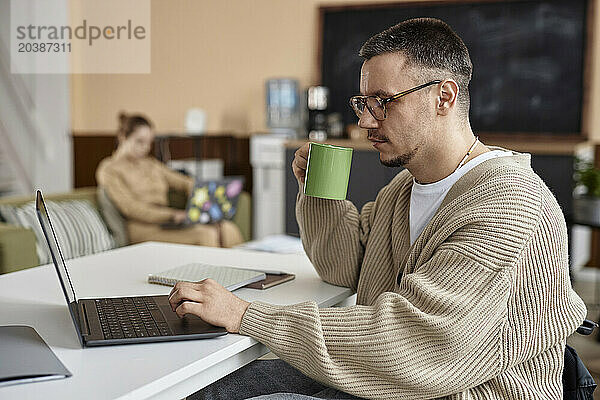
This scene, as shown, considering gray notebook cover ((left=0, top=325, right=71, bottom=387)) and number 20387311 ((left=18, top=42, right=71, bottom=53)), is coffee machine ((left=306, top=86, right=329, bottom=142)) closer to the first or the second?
number 20387311 ((left=18, top=42, right=71, bottom=53))

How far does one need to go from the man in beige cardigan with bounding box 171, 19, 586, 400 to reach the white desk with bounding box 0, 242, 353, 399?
12 centimetres

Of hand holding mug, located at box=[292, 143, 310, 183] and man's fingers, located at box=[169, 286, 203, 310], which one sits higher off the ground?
hand holding mug, located at box=[292, 143, 310, 183]

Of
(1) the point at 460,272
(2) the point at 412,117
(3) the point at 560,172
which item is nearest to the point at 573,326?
(1) the point at 460,272

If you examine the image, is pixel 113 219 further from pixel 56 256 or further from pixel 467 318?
pixel 467 318

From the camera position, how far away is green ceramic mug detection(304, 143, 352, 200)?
1519mm

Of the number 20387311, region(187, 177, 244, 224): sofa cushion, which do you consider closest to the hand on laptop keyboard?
region(187, 177, 244, 224): sofa cushion

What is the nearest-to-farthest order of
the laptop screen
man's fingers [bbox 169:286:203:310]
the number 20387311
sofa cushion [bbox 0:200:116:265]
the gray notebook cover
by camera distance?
the gray notebook cover, the laptop screen, man's fingers [bbox 169:286:203:310], sofa cushion [bbox 0:200:116:265], the number 20387311

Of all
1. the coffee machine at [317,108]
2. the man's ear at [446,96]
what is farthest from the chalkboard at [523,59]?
the man's ear at [446,96]

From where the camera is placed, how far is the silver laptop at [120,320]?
3.92 feet

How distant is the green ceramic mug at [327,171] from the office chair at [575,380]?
1.79ft

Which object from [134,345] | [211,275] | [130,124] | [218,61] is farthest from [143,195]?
[134,345]

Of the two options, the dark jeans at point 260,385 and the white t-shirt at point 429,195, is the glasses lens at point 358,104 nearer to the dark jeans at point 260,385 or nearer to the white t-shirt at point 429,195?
the white t-shirt at point 429,195

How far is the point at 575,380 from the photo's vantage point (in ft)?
4.50

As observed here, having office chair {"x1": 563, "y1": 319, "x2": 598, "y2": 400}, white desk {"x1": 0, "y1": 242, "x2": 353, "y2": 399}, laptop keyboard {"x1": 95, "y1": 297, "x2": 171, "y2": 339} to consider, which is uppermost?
laptop keyboard {"x1": 95, "y1": 297, "x2": 171, "y2": 339}
